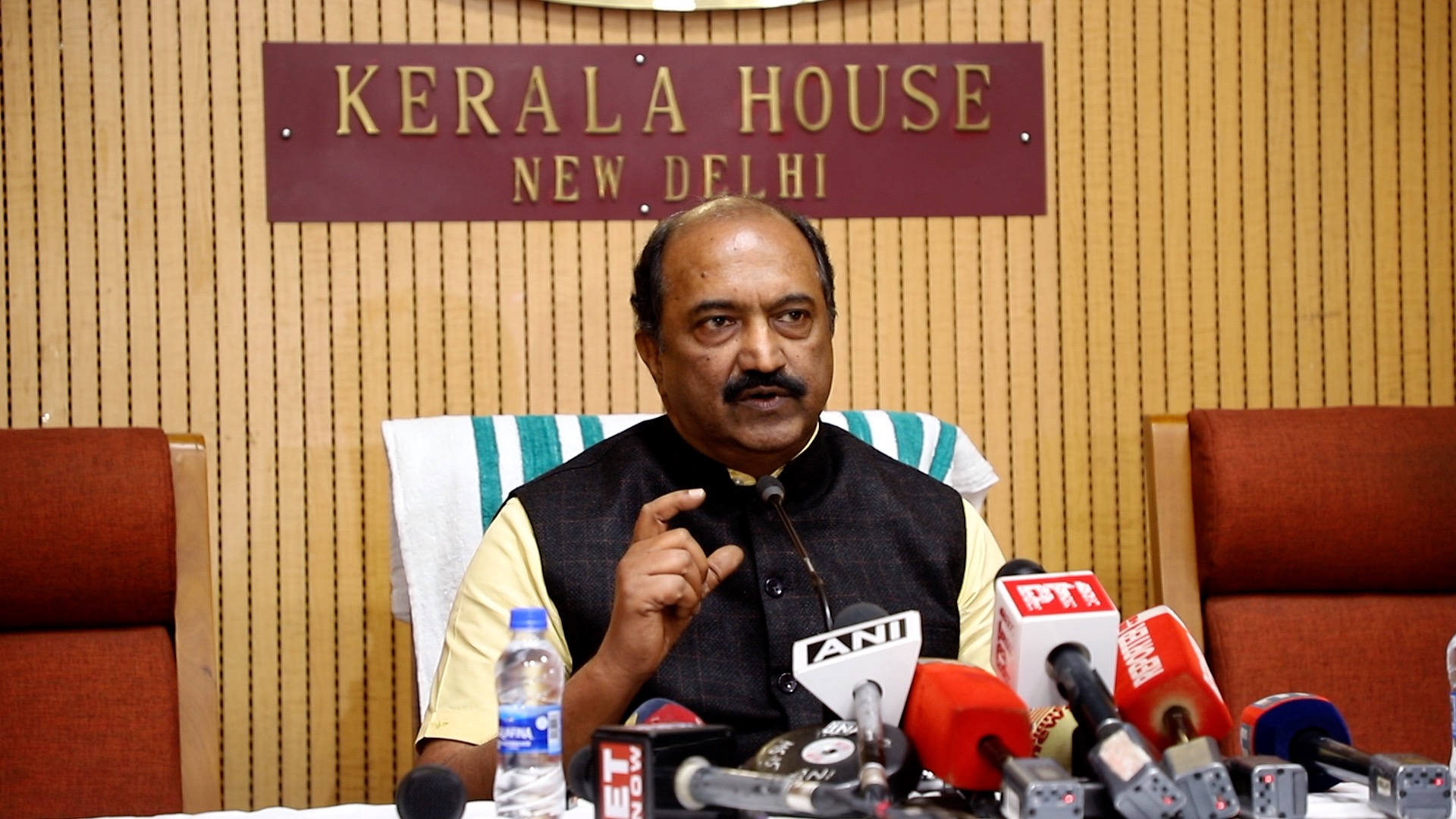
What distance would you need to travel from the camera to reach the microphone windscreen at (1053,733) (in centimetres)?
134

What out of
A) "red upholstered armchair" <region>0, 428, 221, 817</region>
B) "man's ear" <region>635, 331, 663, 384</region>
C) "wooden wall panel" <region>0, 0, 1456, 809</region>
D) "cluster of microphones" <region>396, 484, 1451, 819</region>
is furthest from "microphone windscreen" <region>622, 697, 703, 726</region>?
"wooden wall panel" <region>0, 0, 1456, 809</region>

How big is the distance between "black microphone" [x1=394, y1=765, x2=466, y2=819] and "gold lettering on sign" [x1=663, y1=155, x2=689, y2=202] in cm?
180

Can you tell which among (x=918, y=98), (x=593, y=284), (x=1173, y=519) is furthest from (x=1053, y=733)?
(x=918, y=98)

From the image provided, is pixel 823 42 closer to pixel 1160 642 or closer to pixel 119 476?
pixel 119 476

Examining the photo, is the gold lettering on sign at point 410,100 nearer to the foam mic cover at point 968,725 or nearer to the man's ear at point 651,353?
the man's ear at point 651,353

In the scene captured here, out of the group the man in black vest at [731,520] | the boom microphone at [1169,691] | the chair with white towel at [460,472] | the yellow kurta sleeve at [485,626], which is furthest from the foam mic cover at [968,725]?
the chair with white towel at [460,472]

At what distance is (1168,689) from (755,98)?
1892 mm

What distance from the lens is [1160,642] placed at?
1260 millimetres

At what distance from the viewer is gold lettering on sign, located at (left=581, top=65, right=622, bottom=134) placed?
285 cm

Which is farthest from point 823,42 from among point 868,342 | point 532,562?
point 532,562

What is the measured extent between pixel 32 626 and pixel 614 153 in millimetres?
1368

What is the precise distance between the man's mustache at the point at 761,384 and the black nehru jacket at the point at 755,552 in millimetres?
128

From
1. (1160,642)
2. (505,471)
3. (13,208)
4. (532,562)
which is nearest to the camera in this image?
(1160,642)

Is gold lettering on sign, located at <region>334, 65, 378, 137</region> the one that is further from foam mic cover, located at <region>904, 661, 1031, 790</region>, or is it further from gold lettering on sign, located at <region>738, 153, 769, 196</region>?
foam mic cover, located at <region>904, 661, 1031, 790</region>
